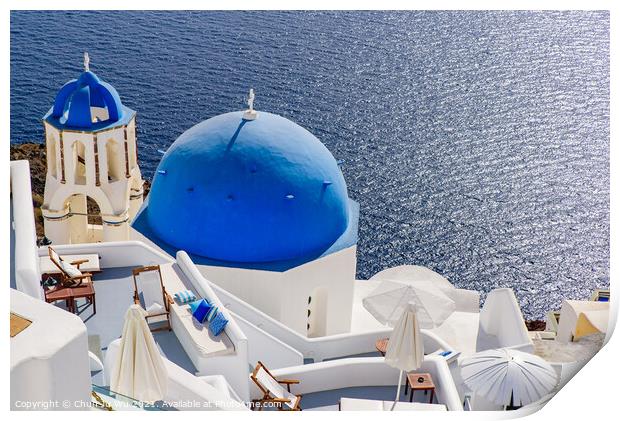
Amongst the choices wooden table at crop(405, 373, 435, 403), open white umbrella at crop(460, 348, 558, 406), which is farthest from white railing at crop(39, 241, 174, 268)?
open white umbrella at crop(460, 348, 558, 406)

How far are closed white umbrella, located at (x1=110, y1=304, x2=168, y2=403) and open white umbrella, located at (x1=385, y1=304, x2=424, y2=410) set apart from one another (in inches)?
147

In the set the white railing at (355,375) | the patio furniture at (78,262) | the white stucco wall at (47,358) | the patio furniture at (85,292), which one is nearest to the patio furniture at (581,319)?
the white railing at (355,375)

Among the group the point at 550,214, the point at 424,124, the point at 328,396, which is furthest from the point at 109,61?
the point at 328,396

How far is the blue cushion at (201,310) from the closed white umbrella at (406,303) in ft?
17.2

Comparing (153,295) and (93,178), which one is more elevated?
(93,178)

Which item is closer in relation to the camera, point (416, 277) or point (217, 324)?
point (217, 324)

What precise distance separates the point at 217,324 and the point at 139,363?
8.57 ft

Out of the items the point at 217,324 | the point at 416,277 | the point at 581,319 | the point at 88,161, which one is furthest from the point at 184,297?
the point at 581,319

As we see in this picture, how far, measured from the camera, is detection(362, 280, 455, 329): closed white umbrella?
1916 cm

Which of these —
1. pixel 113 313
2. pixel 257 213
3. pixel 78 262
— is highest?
pixel 257 213

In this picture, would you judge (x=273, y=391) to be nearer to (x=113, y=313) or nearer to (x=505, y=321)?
(x=113, y=313)

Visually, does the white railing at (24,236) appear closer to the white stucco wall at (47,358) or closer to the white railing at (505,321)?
the white stucco wall at (47,358)

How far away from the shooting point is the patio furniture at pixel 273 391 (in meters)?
14.2

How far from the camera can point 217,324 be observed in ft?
47.4
